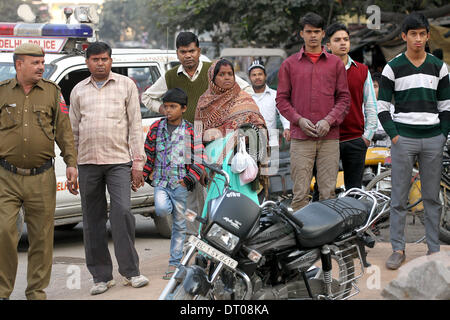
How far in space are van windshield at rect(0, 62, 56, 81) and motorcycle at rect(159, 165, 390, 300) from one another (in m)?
3.63

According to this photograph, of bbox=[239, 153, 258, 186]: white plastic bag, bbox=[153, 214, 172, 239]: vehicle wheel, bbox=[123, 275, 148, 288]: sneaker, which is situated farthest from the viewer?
bbox=[153, 214, 172, 239]: vehicle wheel

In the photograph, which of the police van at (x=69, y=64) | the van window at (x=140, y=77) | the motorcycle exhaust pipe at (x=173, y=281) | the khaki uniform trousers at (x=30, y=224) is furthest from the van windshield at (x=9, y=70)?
the motorcycle exhaust pipe at (x=173, y=281)

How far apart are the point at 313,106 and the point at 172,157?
128 centimetres

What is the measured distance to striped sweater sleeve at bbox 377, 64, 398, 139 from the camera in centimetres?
626

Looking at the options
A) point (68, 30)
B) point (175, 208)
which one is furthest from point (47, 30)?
point (175, 208)

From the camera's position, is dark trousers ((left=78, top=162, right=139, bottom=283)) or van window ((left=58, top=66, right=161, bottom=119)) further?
van window ((left=58, top=66, right=161, bottom=119))

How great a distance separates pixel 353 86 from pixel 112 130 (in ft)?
7.69

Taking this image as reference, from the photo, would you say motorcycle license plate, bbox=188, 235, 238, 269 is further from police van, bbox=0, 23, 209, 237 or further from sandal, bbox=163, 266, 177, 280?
police van, bbox=0, 23, 209, 237

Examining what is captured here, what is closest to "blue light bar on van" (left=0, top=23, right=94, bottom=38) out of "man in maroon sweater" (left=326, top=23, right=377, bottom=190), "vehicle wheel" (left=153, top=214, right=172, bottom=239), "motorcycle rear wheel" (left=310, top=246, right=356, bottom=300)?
"vehicle wheel" (left=153, top=214, right=172, bottom=239)

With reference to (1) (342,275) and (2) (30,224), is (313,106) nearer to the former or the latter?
(1) (342,275)

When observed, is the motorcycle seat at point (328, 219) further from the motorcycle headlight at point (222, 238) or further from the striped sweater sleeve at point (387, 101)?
the striped sweater sleeve at point (387, 101)

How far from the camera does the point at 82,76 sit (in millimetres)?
7980

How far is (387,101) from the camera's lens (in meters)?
6.30
